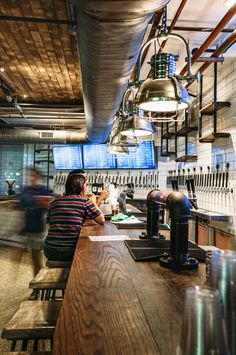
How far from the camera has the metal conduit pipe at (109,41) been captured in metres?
2.01

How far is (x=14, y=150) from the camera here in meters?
12.0

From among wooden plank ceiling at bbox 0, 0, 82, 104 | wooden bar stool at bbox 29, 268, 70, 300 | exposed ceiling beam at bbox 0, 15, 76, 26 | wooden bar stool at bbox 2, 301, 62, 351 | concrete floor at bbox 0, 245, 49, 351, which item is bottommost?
concrete floor at bbox 0, 245, 49, 351

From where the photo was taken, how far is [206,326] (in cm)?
59

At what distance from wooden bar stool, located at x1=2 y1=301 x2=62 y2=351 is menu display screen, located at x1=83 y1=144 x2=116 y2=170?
7766 mm

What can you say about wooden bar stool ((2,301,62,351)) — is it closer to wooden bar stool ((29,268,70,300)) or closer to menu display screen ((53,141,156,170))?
wooden bar stool ((29,268,70,300))

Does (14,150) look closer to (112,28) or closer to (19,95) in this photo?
(19,95)

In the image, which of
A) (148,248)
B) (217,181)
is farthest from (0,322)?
(217,181)

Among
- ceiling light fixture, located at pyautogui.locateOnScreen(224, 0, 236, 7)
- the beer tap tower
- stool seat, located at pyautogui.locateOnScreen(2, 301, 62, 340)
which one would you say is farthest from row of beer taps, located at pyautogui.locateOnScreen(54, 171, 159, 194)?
the beer tap tower

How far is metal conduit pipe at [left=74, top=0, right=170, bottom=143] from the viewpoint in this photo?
2.01 meters

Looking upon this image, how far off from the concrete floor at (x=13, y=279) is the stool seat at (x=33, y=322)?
120 cm

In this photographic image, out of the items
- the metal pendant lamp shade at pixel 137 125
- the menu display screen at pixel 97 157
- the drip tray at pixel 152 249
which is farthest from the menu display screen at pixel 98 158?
the drip tray at pixel 152 249

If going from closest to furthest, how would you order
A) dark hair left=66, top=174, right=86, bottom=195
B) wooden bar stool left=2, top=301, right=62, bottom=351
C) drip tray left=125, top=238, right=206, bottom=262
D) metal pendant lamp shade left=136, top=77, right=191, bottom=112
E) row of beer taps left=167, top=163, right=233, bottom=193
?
wooden bar stool left=2, top=301, right=62, bottom=351 → drip tray left=125, top=238, right=206, bottom=262 → metal pendant lamp shade left=136, top=77, right=191, bottom=112 → dark hair left=66, top=174, right=86, bottom=195 → row of beer taps left=167, top=163, right=233, bottom=193

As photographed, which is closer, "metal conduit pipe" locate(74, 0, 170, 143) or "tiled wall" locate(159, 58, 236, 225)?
"metal conduit pipe" locate(74, 0, 170, 143)

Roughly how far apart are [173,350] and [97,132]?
640 centimetres
